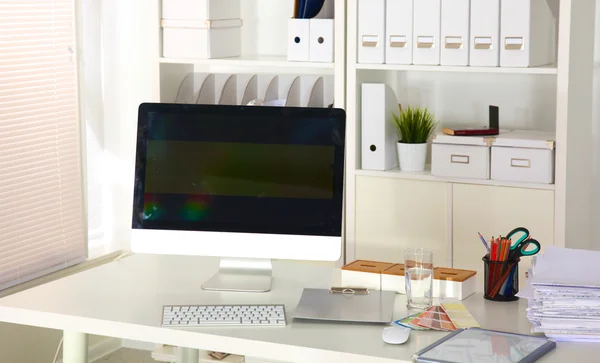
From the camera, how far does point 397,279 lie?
87.3 inches

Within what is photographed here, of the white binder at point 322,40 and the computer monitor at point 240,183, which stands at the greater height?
the white binder at point 322,40

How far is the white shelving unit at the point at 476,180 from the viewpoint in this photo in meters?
2.83

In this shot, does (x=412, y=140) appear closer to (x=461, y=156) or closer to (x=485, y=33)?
(x=461, y=156)

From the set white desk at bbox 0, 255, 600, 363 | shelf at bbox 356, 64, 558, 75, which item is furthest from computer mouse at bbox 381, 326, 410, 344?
shelf at bbox 356, 64, 558, 75

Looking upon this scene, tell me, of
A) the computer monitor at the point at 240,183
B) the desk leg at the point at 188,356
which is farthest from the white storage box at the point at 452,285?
the desk leg at the point at 188,356

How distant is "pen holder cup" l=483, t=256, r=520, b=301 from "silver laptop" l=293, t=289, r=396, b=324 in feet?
0.77

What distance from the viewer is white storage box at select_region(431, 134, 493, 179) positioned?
296 centimetres

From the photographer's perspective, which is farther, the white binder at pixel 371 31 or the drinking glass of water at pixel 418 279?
the white binder at pixel 371 31

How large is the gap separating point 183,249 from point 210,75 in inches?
57.3

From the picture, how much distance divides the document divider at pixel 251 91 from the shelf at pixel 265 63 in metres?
0.09

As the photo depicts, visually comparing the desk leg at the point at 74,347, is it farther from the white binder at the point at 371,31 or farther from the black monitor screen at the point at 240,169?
the white binder at the point at 371,31

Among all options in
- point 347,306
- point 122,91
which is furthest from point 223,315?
point 122,91

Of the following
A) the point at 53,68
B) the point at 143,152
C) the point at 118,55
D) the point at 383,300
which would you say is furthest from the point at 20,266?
the point at 383,300

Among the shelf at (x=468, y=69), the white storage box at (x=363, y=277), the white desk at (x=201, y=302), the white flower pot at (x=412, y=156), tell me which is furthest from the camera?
the white flower pot at (x=412, y=156)
